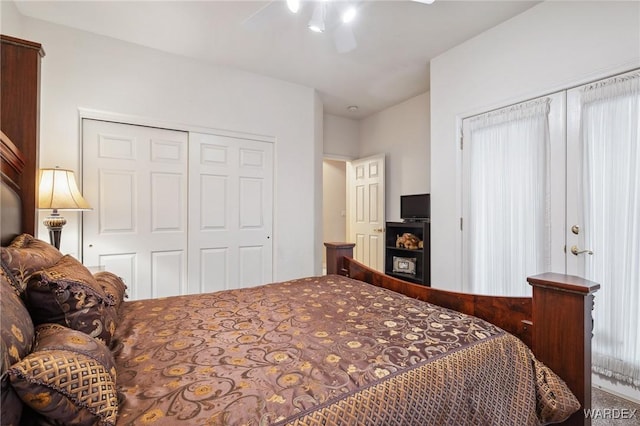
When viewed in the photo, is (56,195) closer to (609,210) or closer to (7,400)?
(7,400)

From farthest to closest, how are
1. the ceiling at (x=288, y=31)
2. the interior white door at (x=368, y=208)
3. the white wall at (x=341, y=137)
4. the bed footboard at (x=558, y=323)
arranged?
the white wall at (x=341, y=137) → the interior white door at (x=368, y=208) → the ceiling at (x=288, y=31) → the bed footboard at (x=558, y=323)

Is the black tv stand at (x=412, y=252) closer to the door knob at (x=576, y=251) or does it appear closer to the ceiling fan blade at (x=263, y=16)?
the door knob at (x=576, y=251)

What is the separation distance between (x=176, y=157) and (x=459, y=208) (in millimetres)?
2992

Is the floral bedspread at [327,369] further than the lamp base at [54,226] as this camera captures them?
No

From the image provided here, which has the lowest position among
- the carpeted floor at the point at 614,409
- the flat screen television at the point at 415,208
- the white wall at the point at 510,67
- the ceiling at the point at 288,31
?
the carpeted floor at the point at 614,409

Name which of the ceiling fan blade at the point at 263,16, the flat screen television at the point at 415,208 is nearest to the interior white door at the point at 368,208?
the flat screen television at the point at 415,208

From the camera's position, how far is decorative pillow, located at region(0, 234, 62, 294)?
0.99 metres

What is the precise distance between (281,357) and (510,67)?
2.92m

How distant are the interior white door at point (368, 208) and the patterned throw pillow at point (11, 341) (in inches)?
168

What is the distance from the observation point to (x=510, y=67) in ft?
8.50

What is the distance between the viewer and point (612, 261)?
2.05 m

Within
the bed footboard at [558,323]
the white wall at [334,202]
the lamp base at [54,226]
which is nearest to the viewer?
the bed footboard at [558,323]

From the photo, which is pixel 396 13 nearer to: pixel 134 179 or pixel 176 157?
pixel 176 157

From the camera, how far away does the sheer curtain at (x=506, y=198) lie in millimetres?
2426
